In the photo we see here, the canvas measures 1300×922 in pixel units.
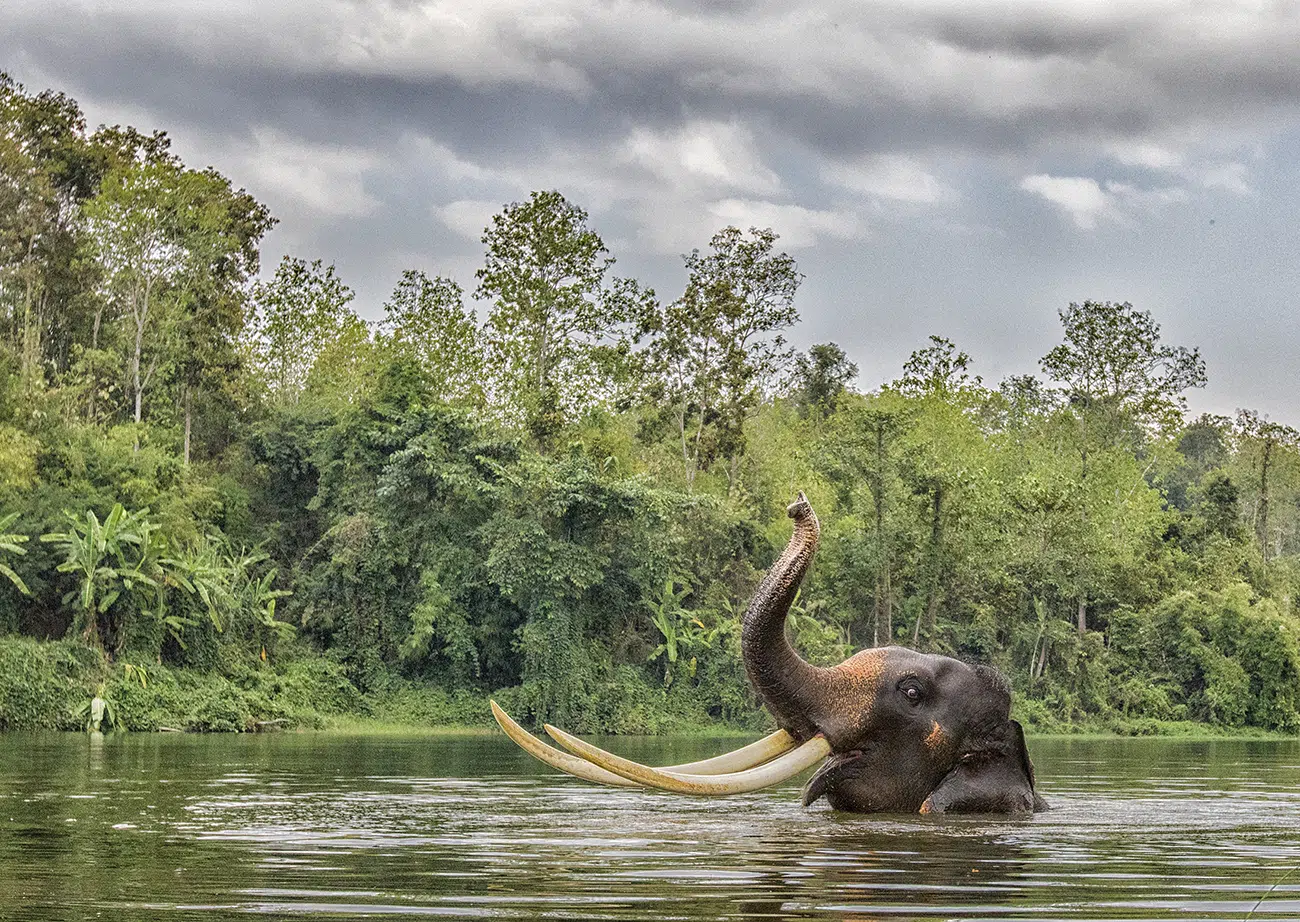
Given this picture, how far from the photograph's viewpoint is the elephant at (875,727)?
1057cm

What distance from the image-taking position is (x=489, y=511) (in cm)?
4028

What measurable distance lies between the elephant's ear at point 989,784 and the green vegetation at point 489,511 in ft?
77.9

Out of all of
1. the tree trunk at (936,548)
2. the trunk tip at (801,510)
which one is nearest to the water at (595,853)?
the trunk tip at (801,510)

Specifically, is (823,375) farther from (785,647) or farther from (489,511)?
(785,647)

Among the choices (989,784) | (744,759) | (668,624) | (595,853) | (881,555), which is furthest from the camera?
(881,555)

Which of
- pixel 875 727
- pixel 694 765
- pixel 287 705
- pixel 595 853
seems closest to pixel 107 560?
pixel 287 705

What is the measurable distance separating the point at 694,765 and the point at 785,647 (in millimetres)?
934

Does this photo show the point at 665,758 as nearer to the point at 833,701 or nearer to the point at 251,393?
the point at 833,701

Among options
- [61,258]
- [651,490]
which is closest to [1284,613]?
[651,490]

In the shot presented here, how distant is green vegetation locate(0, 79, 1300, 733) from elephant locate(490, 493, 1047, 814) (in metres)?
23.6

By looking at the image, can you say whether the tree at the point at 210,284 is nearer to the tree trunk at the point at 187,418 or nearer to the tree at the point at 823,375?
the tree trunk at the point at 187,418

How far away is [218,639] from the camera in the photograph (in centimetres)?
3631

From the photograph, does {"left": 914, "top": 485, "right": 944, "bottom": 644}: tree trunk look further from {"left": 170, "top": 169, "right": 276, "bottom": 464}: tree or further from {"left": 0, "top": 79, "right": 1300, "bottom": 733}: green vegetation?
{"left": 170, "top": 169, "right": 276, "bottom": 464}: tree

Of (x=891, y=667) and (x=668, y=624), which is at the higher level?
(x=668, y=624)
